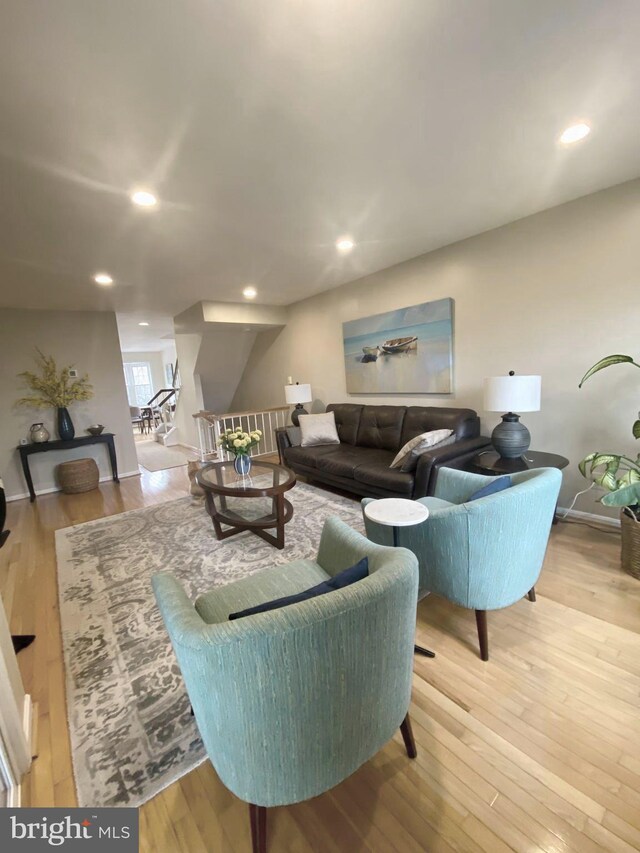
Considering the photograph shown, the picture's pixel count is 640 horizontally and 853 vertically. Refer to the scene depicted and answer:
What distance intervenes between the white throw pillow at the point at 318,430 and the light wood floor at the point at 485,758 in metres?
2.46

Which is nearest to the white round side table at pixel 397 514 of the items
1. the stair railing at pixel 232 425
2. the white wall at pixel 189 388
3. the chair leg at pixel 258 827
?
the chair leg at pixel 258 827

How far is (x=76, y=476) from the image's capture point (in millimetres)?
4527

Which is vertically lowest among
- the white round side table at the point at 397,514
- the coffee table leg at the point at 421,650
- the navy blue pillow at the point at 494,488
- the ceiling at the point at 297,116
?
the coffee table leg at the point at 421,650

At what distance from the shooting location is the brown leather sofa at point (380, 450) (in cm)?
277

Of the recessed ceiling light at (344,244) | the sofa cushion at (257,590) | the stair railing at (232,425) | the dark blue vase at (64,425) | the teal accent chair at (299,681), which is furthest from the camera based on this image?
the stair railing at (232,425)

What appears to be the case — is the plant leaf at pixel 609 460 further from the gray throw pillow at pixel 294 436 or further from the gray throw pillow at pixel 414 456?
the gray throw pillow at pixel 294 436

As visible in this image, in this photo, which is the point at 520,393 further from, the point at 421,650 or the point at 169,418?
the point at 169,418

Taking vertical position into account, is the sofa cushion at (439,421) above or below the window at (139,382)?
below

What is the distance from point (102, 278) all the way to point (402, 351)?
335 cm

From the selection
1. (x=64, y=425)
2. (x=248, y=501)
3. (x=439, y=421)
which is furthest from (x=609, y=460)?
(x=64, y=425)

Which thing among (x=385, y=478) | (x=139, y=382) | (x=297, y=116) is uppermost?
(x=297, y=116)

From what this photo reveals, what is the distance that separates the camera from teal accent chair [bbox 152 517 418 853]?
72cm

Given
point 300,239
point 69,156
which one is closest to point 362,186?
point 300,239

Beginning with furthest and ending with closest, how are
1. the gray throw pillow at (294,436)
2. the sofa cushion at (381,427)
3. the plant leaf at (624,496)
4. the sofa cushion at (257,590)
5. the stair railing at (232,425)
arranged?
the stair railing at (232,425)
the gray throw pillow at (294,436)
the sofa cushion at (381,427)
the plant leaf at (624,496)
the sofa cushion at (257,590)
